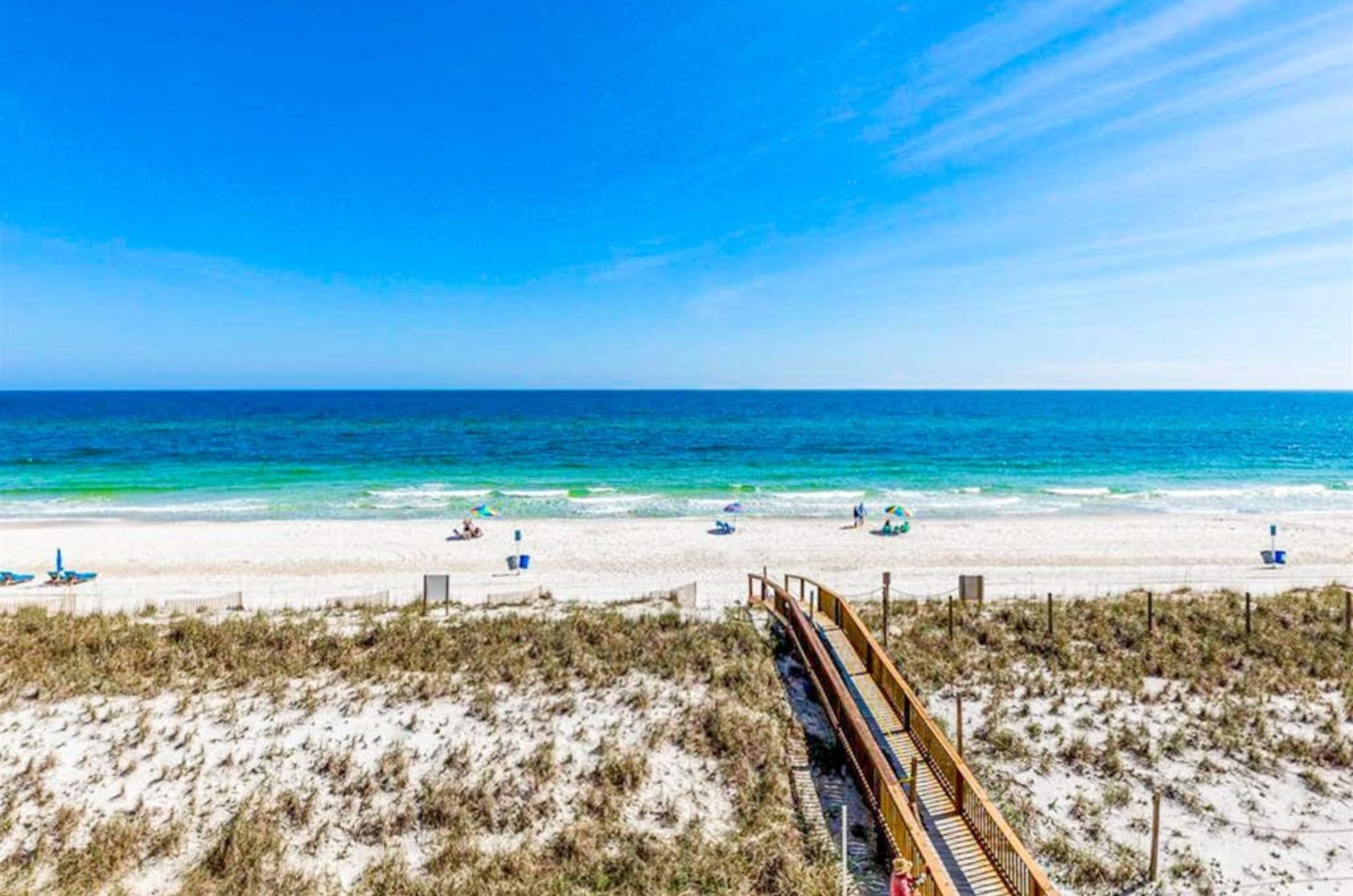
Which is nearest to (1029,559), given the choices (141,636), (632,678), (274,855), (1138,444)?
(632,678)

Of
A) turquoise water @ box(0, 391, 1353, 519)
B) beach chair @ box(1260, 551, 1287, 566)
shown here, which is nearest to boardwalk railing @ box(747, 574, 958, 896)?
beach chair @ box(1260, 551, 1287, 566)

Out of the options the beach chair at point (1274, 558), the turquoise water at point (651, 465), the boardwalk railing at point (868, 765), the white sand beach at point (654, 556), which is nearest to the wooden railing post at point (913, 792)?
the boardwalk railing at point (868, 765)

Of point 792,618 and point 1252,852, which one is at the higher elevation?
point 792,618

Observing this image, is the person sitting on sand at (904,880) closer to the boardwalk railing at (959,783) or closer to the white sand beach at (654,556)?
the boardwalk railing at (959,783)

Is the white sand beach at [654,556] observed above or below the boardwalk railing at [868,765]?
below

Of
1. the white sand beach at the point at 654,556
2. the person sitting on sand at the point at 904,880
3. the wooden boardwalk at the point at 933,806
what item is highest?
A: the person sitting on sand at the point at 904,880

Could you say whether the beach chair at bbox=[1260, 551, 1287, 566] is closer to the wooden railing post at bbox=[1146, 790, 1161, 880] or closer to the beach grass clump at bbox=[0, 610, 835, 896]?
the wooden railing post at bbox=[1146, 790, 1161, 880]

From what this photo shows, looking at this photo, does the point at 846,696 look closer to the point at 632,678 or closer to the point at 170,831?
the point at 632,678

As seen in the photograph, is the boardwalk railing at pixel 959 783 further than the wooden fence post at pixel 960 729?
No
